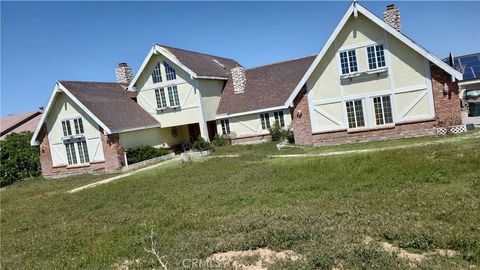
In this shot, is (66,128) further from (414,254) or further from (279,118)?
(414,254)

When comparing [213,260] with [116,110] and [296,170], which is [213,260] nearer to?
[296,170]

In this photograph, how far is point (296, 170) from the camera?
1484 centimetres

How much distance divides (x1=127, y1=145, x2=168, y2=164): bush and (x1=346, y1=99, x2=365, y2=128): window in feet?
43.6

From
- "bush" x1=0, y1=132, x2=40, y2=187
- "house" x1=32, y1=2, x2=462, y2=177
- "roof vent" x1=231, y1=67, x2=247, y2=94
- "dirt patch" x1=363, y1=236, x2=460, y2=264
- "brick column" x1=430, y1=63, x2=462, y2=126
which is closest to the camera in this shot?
"dirt patch" x1=363, y1=236, x2=460, y2=264

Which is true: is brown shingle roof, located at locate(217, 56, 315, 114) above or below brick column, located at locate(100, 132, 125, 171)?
above

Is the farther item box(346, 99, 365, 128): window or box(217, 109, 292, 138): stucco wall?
box(217, 109, 292, 138): stucco wall

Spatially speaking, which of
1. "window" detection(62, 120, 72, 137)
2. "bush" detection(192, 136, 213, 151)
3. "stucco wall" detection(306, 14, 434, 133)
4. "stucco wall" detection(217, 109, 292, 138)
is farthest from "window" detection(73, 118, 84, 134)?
"stucco wall" detection(306, 14, 434, 133)

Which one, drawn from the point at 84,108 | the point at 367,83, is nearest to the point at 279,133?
the point at 367,83

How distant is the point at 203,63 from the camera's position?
3338 centimetres

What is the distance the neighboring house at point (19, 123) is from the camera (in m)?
42.7

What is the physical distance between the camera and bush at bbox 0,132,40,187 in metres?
30.3

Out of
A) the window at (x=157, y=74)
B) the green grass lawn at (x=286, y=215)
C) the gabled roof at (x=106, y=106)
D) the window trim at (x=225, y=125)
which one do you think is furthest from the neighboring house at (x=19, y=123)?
the green grass lawn at (x=286, y=215)

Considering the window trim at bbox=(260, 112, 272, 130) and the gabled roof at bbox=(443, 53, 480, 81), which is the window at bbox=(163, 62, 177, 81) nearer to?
the window trim at bbox=(260, 112, 272, 130)

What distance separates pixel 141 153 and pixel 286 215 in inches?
795
